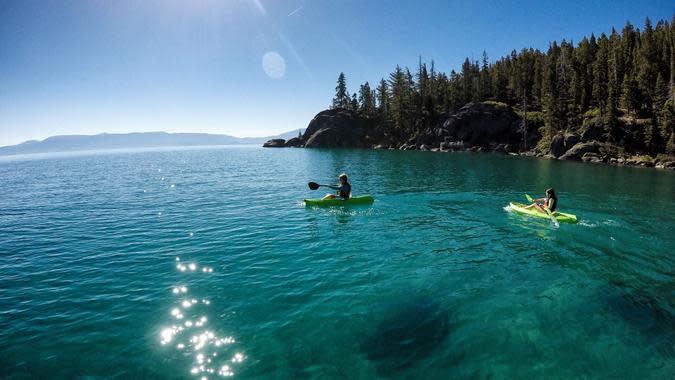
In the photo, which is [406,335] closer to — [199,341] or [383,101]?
[199,341]

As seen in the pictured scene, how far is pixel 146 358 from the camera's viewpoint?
28.4 ft

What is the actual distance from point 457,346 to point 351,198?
17.9 metres

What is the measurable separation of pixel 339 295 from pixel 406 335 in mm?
2981

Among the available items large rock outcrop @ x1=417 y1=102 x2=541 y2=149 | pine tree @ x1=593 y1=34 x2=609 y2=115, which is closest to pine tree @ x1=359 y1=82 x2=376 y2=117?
large rock outcrop @ x1=417 y1=102 x2=541 y2=149

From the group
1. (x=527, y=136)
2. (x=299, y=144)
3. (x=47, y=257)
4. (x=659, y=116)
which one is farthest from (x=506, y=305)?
(x=299, y=144)

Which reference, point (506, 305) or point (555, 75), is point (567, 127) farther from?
point (506, 305)

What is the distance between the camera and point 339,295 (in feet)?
38.8

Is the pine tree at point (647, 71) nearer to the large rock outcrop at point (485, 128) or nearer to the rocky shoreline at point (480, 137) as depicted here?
the rocky shoreline at point (480, 137)

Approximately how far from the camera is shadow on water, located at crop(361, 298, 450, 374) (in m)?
8.55

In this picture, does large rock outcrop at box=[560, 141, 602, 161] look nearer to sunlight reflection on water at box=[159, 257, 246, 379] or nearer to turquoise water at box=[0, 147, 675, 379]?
turquoise water at box=[0, 147, 675, 379]

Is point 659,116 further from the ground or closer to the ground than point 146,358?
further from the ground

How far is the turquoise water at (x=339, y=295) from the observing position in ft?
28.0

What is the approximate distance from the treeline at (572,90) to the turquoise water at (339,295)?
61.5m

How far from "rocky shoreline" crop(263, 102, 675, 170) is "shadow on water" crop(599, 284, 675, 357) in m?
63.3
